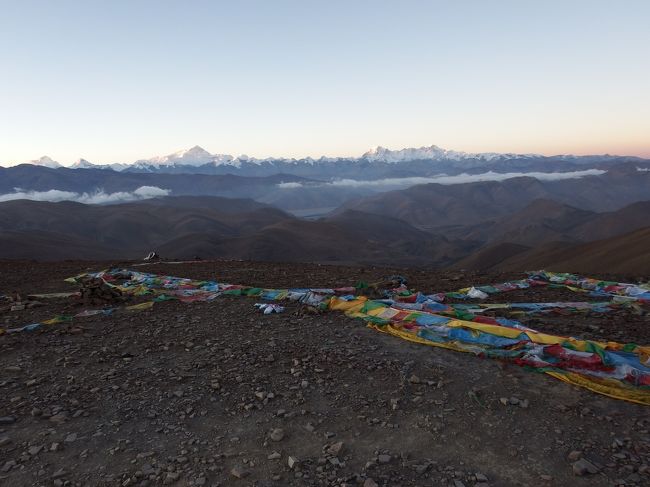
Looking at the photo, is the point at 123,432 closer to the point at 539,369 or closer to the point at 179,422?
the point at 179,422

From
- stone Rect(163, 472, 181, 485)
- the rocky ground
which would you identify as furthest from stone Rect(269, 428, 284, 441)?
stone Rect(163, 472, 181, 485)

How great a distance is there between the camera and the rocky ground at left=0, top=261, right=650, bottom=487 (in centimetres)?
492

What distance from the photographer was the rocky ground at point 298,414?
4922mm

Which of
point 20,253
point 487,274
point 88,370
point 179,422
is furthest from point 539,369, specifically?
point 20,253

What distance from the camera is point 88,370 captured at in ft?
25.3

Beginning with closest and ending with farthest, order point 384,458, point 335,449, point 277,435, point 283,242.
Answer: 1. point 384,458
2. point 335,449
3. point 277,435
4. point 283,242

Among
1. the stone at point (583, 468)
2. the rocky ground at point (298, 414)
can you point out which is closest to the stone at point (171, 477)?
the rocky ground at point (298, 414)

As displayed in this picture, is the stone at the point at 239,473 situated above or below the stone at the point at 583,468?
below

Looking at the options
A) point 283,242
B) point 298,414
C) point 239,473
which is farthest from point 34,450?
point 283,242

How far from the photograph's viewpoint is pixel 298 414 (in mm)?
6121

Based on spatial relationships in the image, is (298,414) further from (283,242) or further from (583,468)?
(283,242)

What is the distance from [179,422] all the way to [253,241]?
11452cm

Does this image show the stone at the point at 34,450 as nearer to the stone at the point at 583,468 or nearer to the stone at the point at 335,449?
the stone at the point at 335,449

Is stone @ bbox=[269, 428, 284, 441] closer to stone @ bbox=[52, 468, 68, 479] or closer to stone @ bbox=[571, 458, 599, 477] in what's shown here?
stone @ bbox=[52, 468, 68, 479]
